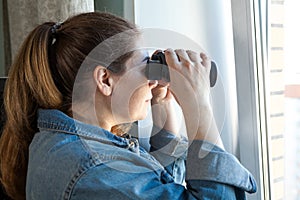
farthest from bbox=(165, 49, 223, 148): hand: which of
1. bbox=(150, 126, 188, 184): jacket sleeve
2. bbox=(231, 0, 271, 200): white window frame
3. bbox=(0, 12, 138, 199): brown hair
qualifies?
bbox=(231, 0, 271, 200): white window frame

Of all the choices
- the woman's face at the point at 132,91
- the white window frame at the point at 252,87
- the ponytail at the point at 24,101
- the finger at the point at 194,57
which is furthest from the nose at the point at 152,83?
the white window frame at the point at 252,87

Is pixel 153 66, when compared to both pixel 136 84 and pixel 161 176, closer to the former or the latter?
pixel 136 84

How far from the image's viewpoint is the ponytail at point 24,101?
3.00ft

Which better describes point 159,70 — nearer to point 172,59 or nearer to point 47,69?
point 172,59

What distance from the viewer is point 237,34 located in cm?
150

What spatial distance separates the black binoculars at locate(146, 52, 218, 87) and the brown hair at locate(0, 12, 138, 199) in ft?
0.21

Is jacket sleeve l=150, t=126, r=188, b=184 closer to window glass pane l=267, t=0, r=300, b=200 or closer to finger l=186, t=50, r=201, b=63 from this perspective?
finger l=186, t=50, r=201, b=63

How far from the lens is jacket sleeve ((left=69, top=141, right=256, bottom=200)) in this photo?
76 cm

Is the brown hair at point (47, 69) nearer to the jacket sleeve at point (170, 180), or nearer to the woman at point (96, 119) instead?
the woman at point (96, 119)

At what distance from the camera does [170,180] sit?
0.86m

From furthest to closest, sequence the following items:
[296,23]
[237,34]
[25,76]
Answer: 1. [237,34]
2. [296,23]
3. [25,76]

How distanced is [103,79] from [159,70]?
13 cm

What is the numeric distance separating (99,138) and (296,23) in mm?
860

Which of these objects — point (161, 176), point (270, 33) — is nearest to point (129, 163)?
point (161, 176)
